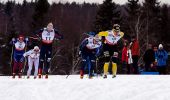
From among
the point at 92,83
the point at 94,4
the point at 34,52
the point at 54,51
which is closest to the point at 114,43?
the point at 92,83

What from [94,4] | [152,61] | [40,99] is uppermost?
[94,4]

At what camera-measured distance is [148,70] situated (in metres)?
20.5

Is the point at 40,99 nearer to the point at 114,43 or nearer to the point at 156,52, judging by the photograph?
the point at 114,43

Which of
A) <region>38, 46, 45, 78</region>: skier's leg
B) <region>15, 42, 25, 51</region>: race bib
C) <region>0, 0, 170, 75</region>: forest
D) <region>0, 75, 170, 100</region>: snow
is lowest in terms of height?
<region>0, 75, 170, 100</region>: snow

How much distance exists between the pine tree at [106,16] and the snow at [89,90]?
32.8 m

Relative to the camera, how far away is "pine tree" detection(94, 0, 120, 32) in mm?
48156

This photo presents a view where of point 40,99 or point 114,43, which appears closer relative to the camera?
point 40,99

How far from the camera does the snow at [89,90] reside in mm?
11359

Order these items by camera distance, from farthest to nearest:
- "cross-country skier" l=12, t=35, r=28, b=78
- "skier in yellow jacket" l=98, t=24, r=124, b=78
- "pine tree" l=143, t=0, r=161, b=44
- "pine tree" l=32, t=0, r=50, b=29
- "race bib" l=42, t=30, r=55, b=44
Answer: "pine tree" l=32, t=0, r=50, b=29 < "pine tree" l=143, t=0, r=161, b=44 < "cross-country skier" l=12, t=35, r=28, b=78 < "race bib" l=42, t=30, r=55, b=44 < "skier in yellow jacket" l=98, t=24, r=124, b=78

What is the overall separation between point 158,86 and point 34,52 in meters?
8.39

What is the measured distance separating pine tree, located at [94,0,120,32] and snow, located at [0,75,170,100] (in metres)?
32.8

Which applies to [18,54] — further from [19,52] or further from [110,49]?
[110,49]

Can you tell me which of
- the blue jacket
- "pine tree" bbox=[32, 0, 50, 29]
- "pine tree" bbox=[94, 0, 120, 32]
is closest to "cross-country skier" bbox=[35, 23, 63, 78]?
the blue jacket

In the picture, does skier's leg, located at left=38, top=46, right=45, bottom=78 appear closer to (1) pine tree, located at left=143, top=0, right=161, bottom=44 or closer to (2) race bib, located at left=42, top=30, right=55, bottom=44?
(2) race bib, located at left=42, top=30, right=55, bottom=44
